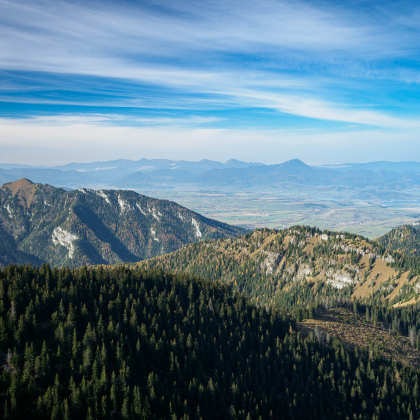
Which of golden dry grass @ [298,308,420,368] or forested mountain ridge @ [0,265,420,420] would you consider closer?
forested mountain ridge @ [0,265,420,420]

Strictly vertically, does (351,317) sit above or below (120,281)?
below

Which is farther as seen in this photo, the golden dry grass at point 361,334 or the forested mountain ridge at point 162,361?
the golden dry grass at point 361,334

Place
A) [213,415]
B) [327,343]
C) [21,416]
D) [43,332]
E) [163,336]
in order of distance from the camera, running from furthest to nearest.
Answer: [327,343] → [163,336] → [43,332] → [213,415] → [21,416]

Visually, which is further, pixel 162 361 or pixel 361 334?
pixel 361 334

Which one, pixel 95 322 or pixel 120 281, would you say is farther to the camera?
pixel 120 281

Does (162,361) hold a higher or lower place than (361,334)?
higher

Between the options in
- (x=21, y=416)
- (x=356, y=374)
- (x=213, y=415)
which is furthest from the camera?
(x=356, y=374)

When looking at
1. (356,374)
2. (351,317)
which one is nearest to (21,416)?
(356,374)

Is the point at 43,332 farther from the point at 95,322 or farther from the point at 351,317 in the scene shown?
the point at 351,317
